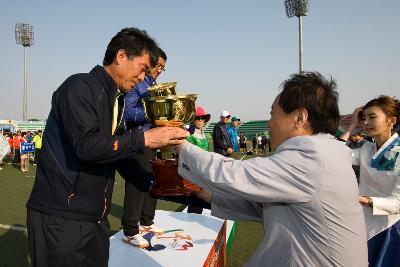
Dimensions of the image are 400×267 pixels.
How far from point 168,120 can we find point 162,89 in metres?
0.28

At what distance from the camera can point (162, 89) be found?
83.3 inches

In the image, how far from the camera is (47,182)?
1.72 meters

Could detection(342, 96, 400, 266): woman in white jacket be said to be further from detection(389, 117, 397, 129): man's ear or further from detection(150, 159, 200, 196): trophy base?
detection(150, 159, 200, 196): trophy base

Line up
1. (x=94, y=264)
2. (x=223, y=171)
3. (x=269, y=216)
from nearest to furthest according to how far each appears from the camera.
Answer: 1. (x=223, y=171)
2. (x=269, y=216)
3. (x=94, y=264)

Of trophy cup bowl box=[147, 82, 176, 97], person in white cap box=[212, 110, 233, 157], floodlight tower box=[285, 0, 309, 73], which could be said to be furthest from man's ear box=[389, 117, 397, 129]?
floodlight tower box=[285, 0, 309, 73]

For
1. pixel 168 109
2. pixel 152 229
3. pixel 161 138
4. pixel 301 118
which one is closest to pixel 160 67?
pixel 168 109

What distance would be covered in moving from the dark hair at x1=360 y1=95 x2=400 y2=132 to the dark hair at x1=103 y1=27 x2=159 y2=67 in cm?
206

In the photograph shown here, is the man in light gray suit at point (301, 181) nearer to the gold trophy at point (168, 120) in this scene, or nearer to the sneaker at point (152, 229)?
the gold trophy at point (168, 120)

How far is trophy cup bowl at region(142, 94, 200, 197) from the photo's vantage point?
192 centimetres

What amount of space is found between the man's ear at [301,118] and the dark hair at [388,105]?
180 centimetres

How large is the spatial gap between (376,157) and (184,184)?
1804 mm

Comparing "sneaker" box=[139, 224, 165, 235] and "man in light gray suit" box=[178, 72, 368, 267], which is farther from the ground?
"man in light gray suit" box=[178, 72, 368, 267]

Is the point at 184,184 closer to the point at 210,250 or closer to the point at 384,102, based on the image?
the point at 210,250

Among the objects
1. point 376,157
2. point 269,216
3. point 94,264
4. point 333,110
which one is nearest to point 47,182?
point 94,264
